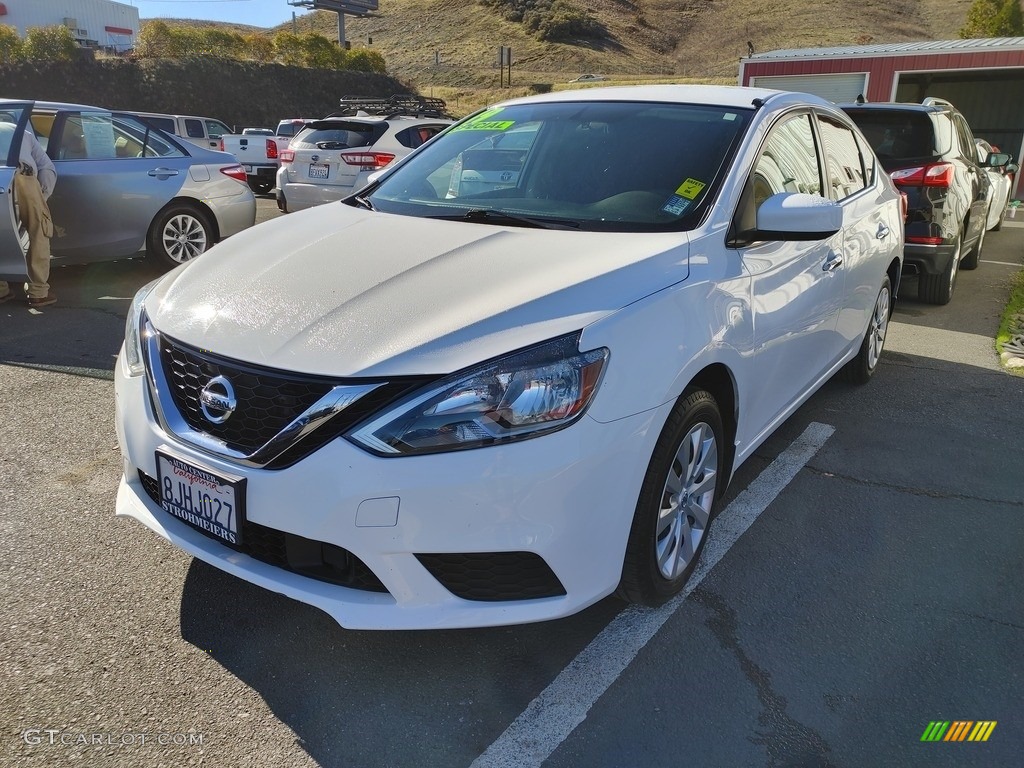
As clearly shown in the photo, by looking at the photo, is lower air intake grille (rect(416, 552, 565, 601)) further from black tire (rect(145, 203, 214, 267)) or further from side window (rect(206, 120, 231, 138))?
side window (rect(206, 120, 231, 138))

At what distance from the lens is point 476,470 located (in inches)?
80.9

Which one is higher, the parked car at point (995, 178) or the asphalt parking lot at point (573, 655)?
the parked car at point (995, 178)

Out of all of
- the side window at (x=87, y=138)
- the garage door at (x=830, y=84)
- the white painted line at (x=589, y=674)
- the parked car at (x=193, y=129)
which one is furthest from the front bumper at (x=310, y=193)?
Result: the garage door at (x=830, y=84)

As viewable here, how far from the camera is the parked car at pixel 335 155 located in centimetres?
988

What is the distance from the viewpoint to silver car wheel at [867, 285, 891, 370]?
4.95 m

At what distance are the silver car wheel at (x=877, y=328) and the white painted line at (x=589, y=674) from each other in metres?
1.98

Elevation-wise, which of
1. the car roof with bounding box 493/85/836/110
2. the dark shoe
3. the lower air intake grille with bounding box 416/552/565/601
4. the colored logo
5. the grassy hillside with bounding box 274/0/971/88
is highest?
the grassy hillside with bounding box 274/0/971/88

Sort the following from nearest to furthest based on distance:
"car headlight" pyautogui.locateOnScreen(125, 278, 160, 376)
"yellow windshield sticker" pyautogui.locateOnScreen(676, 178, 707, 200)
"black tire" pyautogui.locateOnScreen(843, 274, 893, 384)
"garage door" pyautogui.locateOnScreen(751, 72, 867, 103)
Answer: "car headlight" pyautogui.locateOnScreen(125, 278, 160, 376), "yellow windshield sticker" pyautogui.locateOnScreen(676, 178, 707, 200), "black tire" pyautogui.locateOnScreen(843, 274, 893, 384), "garage door" pyautogui.locateOnScreen(751, 72, 867, 103)

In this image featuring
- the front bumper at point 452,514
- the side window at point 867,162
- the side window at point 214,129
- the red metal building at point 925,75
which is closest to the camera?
the front bumper at point 452,514

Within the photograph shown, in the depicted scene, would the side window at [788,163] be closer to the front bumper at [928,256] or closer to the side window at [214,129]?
the front bumper at [928,256]

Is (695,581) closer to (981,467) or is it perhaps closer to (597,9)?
(981,467)

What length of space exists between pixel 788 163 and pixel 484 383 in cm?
215

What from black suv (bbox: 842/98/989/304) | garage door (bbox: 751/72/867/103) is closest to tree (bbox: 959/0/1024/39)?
garage door (bbox: 751/72/867/103)

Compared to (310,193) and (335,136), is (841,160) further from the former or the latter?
(335,136)
